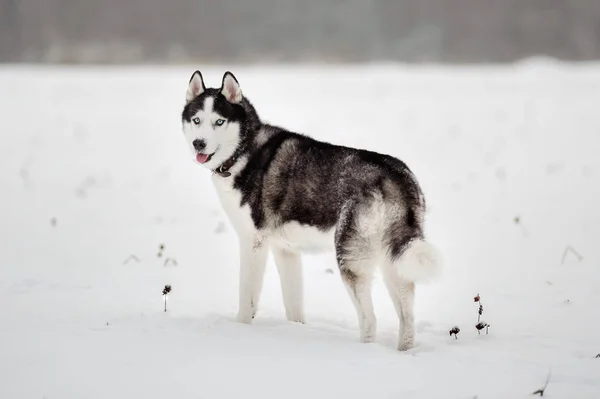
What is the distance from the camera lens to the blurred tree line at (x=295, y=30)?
31453 mm

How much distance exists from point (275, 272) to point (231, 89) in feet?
8.33

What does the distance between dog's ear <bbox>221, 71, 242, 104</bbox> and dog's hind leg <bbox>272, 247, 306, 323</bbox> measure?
1.18 meters

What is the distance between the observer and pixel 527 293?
231 inches

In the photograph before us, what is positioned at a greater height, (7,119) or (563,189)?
(7,119)

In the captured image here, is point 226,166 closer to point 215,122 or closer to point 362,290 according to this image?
point 215,122

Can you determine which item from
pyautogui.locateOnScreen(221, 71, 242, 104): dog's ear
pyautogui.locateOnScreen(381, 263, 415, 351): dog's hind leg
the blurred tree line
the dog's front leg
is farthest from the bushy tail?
the blurred tree line

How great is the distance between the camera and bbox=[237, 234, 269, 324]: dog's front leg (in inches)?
199

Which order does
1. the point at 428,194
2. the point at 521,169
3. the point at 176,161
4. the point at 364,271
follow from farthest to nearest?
the point at 176,161
the point at 521,169
the point at 428,194
the point at 364,271

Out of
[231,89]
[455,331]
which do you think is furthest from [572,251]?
[231,89]

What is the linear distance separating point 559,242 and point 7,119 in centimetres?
1337

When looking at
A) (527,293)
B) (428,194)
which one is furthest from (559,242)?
(428,194)

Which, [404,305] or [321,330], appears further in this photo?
[321,330]

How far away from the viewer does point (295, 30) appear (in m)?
35.7

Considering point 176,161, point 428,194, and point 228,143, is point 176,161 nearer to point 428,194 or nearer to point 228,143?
point 428,194
